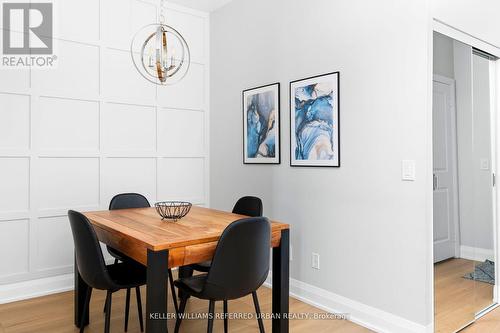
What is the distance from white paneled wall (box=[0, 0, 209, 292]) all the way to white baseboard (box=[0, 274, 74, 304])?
0.15 feet

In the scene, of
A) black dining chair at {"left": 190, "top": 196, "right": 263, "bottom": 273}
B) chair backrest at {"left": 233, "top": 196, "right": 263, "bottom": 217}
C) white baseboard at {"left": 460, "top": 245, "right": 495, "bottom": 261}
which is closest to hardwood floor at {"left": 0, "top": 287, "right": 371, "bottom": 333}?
black dining chair at {"left": 190, "top": 196, "right": 263, "bottom": 273}

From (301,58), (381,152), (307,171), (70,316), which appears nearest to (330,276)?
(307,171)

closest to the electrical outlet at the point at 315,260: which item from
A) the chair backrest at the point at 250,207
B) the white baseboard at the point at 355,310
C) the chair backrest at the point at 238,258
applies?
the white baseboard at the point at 355,310

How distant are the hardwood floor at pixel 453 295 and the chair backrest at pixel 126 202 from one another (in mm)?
2344

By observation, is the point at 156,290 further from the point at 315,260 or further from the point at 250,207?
the point at 315,260

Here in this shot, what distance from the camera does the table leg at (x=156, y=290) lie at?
5.83 ft

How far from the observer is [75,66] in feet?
11.3

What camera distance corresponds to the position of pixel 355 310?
9.01 ft

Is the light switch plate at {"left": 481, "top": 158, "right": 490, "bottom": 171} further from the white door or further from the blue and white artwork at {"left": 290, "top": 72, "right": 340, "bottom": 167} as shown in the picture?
the blue and white artwork at {"left": 290, "top": 72, "right": 340, "bottom": 167}

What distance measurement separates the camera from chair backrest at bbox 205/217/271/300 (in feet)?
6.28

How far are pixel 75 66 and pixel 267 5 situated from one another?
1.87 metres

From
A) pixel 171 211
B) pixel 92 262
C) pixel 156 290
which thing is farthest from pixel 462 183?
pixel 92 262

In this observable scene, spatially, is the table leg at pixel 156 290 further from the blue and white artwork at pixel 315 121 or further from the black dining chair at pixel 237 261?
the blue and white artwork at pixel 315 121

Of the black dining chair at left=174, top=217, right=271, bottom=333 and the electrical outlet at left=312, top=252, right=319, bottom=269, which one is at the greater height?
the black dining chair at left=174, top=217, right=271, bottom=333
